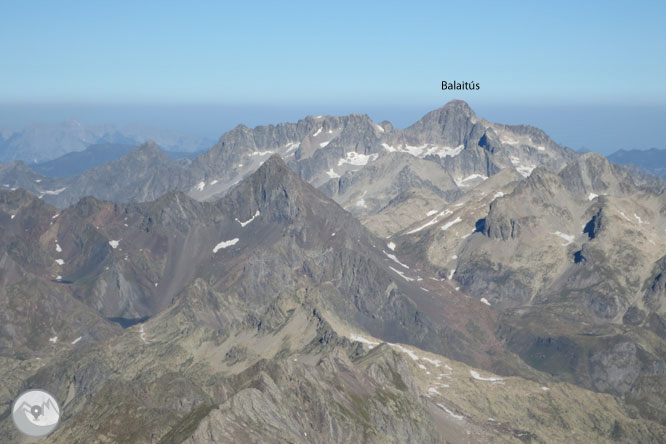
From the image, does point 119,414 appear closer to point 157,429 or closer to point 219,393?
point 157,429

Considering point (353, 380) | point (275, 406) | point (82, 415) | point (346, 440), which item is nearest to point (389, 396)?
point (353, 380)

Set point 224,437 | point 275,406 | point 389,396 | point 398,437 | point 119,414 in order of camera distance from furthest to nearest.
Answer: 1. point 389,396
2. point 398,437
3. point 119,414
4. point 275,406
5. point 224,437

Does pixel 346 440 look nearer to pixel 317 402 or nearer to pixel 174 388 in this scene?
pixel 317 402

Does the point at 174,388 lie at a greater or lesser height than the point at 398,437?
greater

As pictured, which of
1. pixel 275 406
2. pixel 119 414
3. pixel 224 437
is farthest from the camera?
pixel 119 414

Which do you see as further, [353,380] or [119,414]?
[353,380]

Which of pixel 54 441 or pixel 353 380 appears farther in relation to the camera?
pixel 353 380

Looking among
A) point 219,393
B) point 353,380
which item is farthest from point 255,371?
point 353,380

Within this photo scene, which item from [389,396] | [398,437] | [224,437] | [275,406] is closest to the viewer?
[224,437]

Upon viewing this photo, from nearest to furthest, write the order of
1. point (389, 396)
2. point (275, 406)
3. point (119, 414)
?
1. point (275, 406)
2. point (119, 414)
3. point (389, 396)
